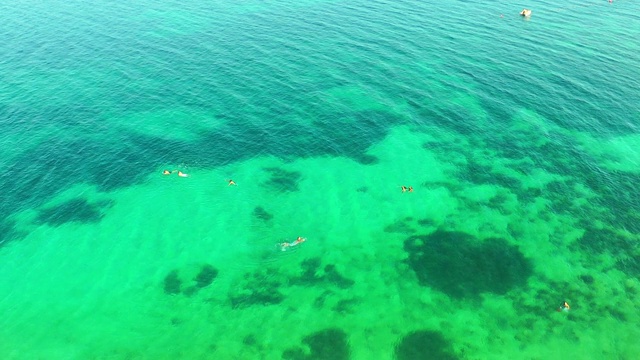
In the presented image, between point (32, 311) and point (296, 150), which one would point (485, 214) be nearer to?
point (296, 150)

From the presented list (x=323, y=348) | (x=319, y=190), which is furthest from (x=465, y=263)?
(x=319, y=190)

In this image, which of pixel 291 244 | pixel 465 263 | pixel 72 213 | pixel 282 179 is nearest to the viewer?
pixel 465 263

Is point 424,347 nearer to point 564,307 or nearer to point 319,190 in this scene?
point 564,307

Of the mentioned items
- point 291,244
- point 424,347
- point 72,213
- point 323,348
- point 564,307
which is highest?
point 564,307

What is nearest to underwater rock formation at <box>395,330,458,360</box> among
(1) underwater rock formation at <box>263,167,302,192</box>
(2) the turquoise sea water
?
(2) the turquoise sea water

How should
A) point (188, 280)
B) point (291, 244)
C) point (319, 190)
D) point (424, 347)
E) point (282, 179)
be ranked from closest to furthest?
point (424, 347), point (188, 280), point (291, 244), point (319, 190), point (282, 179)

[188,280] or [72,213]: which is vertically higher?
[72,213]

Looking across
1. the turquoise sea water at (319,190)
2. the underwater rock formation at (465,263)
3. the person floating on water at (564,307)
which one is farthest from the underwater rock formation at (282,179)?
the person floating on water at (564,307)

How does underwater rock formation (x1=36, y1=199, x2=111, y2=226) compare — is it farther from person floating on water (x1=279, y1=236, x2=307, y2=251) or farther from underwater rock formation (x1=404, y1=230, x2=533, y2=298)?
underwater rock formation (x1=404, y1=230, x2=533, y2=298)

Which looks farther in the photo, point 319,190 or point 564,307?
point 319,190
